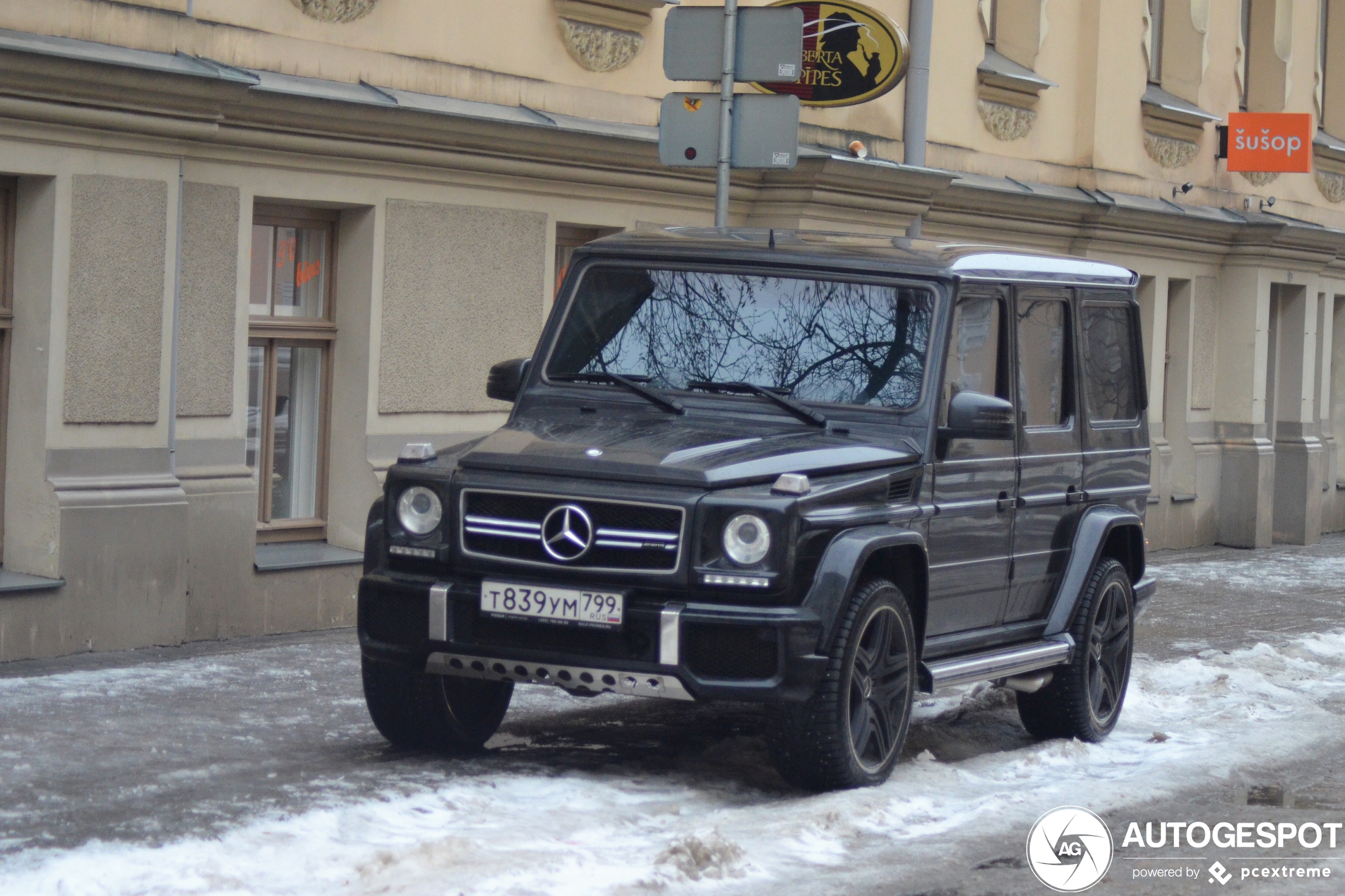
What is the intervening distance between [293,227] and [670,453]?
5.75 m

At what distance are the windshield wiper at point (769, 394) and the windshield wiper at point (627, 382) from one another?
13cm

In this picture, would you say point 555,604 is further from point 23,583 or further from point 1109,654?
point 23,583

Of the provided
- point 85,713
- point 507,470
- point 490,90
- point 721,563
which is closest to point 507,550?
point 507,470

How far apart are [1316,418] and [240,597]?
1632cm

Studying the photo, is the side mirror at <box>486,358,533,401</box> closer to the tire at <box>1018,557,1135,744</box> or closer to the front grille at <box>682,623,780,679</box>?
the front grille at <box>682,623,780,679</box>

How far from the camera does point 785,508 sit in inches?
248

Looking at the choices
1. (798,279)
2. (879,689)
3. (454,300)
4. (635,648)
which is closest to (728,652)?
(635,648)

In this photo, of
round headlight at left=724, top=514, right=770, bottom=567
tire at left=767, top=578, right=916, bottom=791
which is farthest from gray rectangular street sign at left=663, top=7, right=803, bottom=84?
round headlight at left=724, top=514, right=770, bottom=567

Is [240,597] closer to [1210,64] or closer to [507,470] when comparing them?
[507,470]

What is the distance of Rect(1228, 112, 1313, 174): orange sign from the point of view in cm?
2083

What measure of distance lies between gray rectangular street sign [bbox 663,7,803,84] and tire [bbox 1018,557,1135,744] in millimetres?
3121

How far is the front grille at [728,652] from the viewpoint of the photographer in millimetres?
6312

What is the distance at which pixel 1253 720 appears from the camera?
9266 mm

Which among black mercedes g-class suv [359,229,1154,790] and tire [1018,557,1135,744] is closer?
black mercedes g-class suv [359,229,1154,790]
